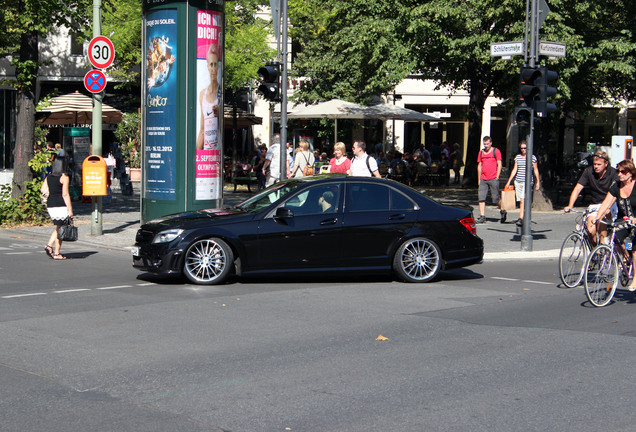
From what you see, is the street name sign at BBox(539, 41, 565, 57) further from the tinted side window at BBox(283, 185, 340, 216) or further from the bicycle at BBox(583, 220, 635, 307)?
the bicycle at BBox(583, 220, 635, 307)

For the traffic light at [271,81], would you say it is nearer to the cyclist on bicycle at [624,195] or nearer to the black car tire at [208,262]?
the black car tire at [208,262]

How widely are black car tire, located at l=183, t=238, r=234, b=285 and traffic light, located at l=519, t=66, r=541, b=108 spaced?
689 cm

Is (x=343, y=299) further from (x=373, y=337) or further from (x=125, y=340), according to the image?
(x=125, y=340)

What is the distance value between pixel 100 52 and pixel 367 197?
296 inches

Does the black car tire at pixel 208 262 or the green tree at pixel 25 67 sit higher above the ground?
the green tree at pixel 25 67

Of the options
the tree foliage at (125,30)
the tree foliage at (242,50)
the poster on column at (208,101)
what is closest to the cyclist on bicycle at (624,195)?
the poster on column at (208,101)

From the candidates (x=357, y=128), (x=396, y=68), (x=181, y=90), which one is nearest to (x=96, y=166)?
A: (x=181, y=90)

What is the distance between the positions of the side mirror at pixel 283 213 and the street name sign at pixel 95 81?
685 centimetres

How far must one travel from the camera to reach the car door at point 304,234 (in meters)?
11.5

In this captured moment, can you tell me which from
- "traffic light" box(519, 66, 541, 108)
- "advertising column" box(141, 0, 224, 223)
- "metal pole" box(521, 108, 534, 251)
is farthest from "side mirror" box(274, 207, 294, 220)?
"traffic light" box(519, 66, 541, 108)

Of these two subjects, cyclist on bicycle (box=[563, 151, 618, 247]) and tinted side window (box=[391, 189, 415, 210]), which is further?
cyclist on bicycle (box=[563, 151, 618, 247])

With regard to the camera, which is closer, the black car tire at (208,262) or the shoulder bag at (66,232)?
the black car tire at (208,262)

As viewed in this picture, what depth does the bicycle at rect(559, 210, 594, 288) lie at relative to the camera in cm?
1111

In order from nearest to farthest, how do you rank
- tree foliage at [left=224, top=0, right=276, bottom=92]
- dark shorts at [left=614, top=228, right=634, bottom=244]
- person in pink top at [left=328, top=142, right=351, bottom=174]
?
dark shorts at [left=614, top=228, right=634, bottom=244] → person in pink top at [left=328, top=142, right=351, bottom=174] → tree foliage at [left=224, top=0, right=276, bottom=92]
